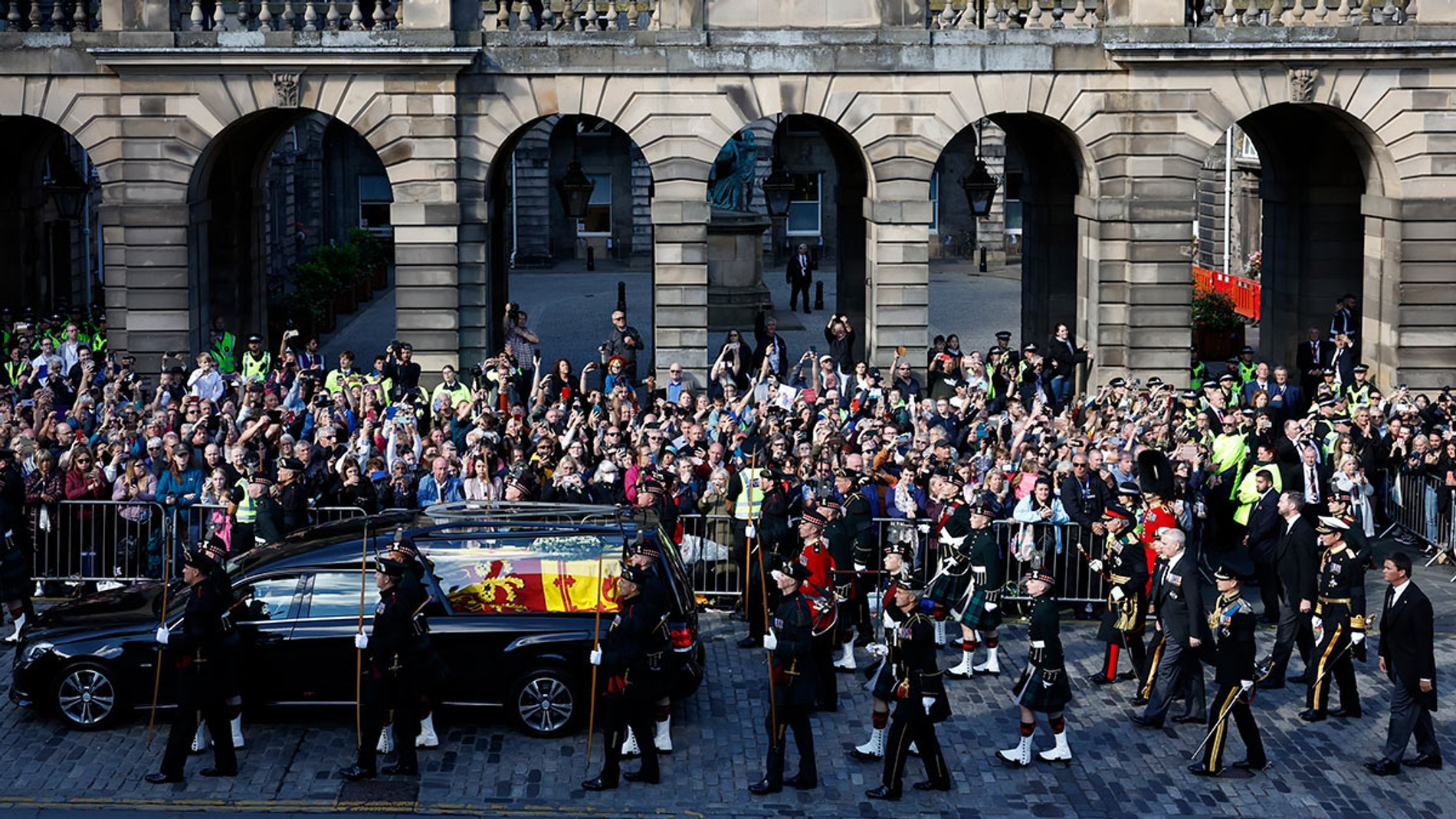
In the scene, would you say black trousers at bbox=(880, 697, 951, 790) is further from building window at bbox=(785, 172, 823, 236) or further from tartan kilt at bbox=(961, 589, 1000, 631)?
building window at bbox=(785, 172, 823, 236)

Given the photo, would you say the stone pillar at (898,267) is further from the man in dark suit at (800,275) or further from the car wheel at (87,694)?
the man in dark suit at (800,275)

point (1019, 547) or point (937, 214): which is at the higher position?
point (937, 214)

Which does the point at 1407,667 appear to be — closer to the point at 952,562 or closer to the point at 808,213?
the point at 952,562

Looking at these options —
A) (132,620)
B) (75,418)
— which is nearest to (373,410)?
(75,418)

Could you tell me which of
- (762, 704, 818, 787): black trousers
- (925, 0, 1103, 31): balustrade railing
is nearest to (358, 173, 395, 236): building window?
(925, 0, 1103, 31): balustrade railing

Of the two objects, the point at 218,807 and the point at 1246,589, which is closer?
the point at 218,807

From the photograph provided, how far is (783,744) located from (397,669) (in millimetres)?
2943

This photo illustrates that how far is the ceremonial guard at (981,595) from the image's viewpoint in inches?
754

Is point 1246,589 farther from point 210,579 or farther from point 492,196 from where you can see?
point 492,196

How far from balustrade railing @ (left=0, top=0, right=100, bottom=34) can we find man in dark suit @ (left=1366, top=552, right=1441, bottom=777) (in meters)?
20.2

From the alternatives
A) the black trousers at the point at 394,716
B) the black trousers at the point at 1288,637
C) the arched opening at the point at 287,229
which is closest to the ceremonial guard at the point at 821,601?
the black trousers at the point at 394,716

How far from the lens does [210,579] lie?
54.3ft

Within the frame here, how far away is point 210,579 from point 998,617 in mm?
6959

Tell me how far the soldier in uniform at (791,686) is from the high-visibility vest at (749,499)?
4.20 metres
